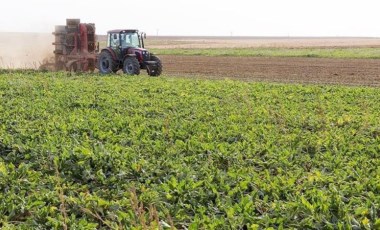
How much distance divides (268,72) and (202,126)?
2064cm

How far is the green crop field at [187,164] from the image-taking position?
5.14 meters

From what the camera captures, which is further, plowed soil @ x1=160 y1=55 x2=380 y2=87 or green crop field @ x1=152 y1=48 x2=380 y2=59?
green crop field @ x1=152 y1=48 x2=380 y2=59

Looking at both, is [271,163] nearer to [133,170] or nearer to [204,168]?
A: [204,168]

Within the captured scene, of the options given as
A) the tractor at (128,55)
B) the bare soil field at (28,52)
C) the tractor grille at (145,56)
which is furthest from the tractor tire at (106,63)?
the bare soil field at (28,52)

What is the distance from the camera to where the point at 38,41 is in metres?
30.2

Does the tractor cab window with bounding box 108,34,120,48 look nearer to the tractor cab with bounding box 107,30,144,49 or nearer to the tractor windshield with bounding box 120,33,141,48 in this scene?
the tractor cab with bounding box 107,30,144,49

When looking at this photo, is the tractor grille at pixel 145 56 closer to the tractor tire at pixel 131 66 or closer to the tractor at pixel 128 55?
the tractor at pixel 128 55

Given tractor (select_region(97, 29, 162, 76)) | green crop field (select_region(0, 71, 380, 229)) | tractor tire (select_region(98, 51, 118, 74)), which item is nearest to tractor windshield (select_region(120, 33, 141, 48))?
tractor (select_region(97, 29, 162, 76))

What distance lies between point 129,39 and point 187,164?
55.1 ft

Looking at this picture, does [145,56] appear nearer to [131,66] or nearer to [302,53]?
[131,66]

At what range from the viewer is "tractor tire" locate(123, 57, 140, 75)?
22156 mm

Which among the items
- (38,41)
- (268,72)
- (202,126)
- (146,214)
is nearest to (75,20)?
(38,41)

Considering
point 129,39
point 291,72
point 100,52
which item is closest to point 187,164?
point 129,39

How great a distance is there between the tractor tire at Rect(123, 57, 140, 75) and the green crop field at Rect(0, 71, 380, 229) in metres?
9.97
